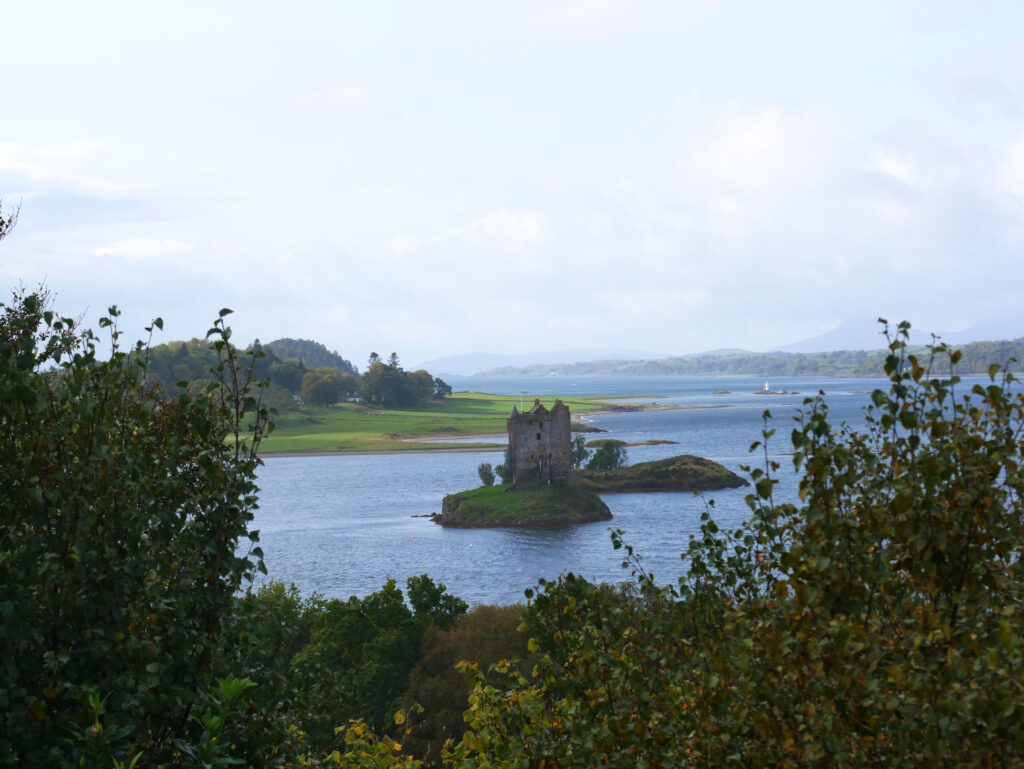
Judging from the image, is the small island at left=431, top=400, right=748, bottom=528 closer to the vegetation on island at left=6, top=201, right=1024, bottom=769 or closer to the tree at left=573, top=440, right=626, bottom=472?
the tree at left=573, top=440, right=626, bottom=472

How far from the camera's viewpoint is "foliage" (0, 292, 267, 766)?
20.7 ft

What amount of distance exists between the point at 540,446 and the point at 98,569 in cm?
8698

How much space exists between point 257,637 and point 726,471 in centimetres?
10846

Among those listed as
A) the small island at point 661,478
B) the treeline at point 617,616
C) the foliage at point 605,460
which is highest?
the treeline at point 617,616

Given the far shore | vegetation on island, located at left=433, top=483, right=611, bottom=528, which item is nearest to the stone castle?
vegetation on island, located at left=433, top=483, right=611, bottom=528

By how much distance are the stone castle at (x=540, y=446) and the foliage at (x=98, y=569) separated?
84931 mm

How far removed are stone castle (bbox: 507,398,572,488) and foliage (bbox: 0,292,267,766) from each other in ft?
279

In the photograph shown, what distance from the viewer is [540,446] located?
93375 mm

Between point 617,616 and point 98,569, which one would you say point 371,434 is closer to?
point 617,616

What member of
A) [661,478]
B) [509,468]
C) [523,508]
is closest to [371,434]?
[661,478]

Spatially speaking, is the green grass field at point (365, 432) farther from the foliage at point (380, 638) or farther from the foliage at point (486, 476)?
the foliage at point (380, 638)

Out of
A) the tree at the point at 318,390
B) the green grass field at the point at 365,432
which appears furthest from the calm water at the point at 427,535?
the tree at the point at 318,390

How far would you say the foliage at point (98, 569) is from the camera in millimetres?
6305

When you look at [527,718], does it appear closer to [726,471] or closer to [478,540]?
[478,540]
